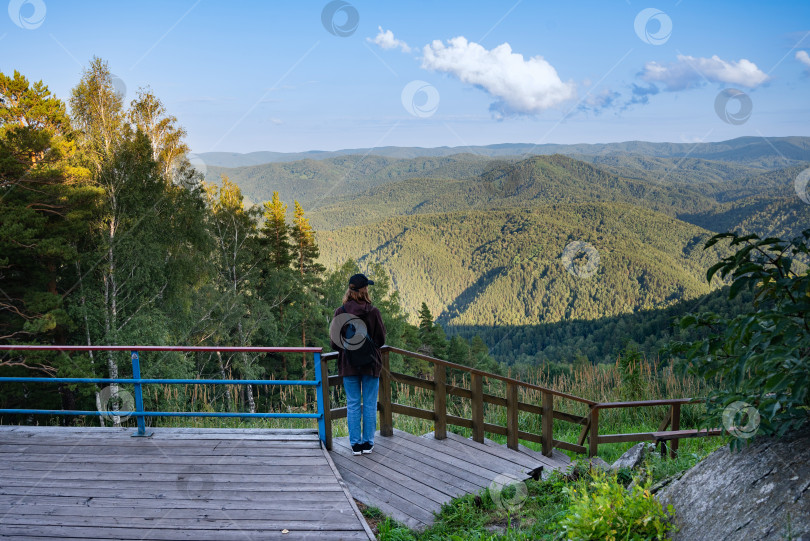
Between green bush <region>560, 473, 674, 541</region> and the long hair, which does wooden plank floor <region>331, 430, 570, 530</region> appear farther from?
the long hair

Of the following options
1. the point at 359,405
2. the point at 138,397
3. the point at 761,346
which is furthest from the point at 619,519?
the point at 138,397

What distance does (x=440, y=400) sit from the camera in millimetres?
5734

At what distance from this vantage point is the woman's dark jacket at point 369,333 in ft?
16.3

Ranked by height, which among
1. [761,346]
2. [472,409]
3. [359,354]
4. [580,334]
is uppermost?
[761,346]

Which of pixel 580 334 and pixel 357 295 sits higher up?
pixel 357 295

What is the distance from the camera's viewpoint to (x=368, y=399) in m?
5.13

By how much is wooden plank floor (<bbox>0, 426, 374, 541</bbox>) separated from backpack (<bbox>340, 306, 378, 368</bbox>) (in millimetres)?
902

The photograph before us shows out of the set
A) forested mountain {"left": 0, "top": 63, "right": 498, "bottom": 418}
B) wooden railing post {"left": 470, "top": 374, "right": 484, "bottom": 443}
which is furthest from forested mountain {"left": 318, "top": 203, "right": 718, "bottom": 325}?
wooden railing post {"left": 470, "top": 374, "right": 484, "bottom": 443}

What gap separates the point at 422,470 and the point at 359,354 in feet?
4.12

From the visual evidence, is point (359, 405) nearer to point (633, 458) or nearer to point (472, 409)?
point (472, 409)

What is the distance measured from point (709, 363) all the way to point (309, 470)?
10.5ft

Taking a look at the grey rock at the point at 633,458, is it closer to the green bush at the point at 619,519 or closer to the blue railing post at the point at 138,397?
the green bush at the point at 619,519

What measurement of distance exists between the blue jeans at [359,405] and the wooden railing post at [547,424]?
2313 millimetres

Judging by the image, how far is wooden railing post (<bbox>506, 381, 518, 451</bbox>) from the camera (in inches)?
240
